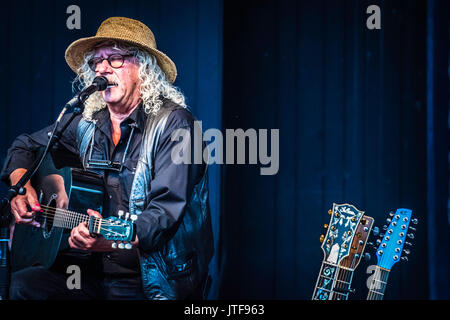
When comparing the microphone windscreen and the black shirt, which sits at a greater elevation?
the microphone windscreen

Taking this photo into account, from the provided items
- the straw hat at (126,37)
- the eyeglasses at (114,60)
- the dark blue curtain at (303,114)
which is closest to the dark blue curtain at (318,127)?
the dark blue curtain at (303,114)

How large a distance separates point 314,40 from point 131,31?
1.39 metres

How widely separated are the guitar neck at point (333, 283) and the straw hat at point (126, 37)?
5.07 ft

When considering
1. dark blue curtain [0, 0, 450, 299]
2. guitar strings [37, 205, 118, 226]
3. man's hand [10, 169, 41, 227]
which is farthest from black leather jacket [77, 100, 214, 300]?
dark blue curtain [0, 0, 450, 299]

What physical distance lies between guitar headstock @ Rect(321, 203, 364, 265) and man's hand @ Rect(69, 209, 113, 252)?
1.21m

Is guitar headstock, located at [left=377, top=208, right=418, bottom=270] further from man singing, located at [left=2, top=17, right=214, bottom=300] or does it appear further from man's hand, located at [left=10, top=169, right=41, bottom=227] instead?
man's hand, located at [left=10, top=169, right=41, bottom=227]

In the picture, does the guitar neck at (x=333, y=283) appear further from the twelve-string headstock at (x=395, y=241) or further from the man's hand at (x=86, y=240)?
the man's hand at (x=86, y=240)

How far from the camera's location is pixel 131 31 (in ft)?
10.00

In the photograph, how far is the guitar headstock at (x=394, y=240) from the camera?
2.79m

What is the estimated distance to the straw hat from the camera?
3.01 meters

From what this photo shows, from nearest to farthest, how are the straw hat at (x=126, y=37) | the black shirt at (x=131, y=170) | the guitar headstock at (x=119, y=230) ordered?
the guitar headstock at (x=119, y=230) → the black shirt at (x=131, y=170) → the straw hat at (x=126, y=37)

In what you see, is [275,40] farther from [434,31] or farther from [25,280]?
[25,280]

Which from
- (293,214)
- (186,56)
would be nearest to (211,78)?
(186,56)

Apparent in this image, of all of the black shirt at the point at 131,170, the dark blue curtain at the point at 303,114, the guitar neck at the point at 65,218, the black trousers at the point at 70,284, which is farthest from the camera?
the dark blue curtain at the point at 303,114
